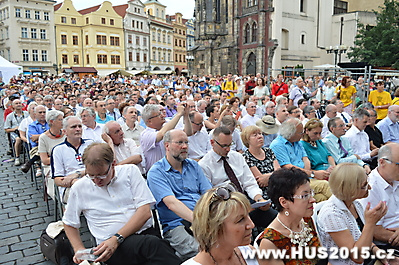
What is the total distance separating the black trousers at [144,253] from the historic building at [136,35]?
61210 mm

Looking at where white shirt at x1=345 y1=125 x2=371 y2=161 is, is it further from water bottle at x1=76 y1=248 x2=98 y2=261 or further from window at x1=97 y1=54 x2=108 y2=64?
window at x1=97 y1=54 x2=108 y2=64

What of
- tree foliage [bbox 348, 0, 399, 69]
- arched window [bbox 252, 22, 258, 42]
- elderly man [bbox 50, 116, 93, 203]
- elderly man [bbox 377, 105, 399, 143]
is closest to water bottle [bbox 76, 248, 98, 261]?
elderly man [bbox 50, 116, 93, 203]

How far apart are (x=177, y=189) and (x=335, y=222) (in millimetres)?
1560

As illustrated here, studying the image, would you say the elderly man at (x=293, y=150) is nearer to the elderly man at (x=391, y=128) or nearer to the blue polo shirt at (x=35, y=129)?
the elderly man at (x=391, y=128)

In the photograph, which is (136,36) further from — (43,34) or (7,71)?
(7,71)

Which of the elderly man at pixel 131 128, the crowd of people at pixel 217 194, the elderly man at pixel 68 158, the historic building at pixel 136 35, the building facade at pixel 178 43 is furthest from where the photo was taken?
the building facade at pixel 178 43

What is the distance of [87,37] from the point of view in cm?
5722

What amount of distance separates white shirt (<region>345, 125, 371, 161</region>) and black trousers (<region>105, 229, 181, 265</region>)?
4.27 metres

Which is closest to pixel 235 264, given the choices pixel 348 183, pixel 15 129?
pixel 348 183

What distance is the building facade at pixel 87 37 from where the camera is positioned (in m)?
56.3

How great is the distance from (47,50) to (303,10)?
40342mm

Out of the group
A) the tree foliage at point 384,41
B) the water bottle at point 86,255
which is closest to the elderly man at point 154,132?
the water bottle at point 86,255

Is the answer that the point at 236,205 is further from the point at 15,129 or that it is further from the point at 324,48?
the point at 324,48

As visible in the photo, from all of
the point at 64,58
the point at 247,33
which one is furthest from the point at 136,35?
the point at 247,33
